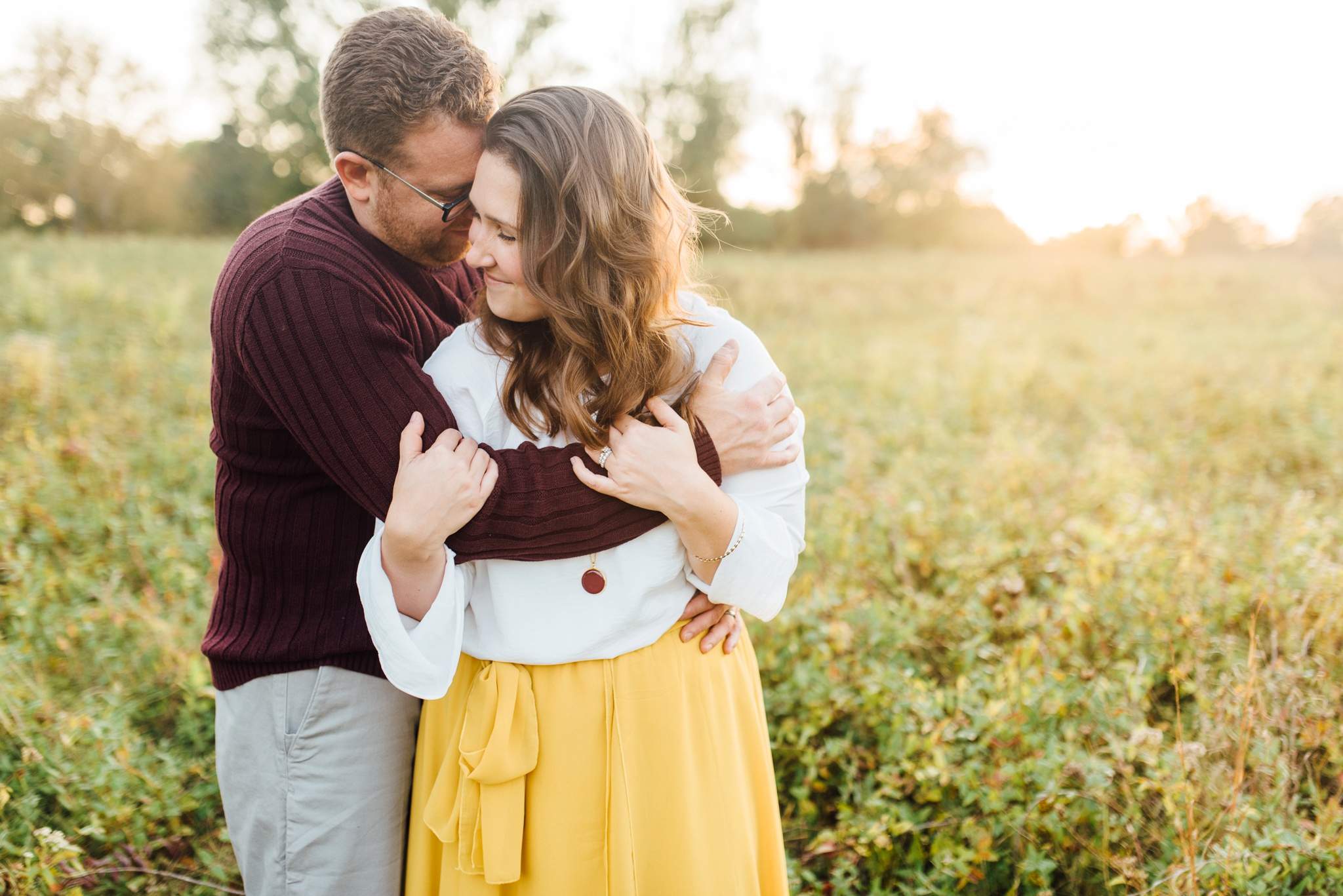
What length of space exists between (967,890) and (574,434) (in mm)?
1881

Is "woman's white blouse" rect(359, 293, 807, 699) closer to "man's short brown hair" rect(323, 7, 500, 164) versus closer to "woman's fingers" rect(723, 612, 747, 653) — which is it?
"woman's fingers" rect(723, 612, 747, 653)

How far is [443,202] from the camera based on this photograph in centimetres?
169

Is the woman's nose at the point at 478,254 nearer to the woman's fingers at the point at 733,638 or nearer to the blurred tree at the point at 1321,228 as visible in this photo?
the woman's fingers at the point at 733,638

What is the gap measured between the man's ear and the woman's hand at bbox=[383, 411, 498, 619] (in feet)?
1.98

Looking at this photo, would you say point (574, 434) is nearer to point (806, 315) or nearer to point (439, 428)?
point (439, 428)

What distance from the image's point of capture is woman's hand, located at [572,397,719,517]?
4.86ft

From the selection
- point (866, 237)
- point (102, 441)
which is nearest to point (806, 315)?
point (102, 441)

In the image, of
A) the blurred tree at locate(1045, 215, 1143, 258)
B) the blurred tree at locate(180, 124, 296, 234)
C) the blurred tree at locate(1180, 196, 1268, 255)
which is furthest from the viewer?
the blurred tree at locate(1180, 196, 1268, 255)

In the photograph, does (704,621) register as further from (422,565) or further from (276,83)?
(276,83)

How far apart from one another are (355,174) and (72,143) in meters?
20.4

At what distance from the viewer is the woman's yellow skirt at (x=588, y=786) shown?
153 cm

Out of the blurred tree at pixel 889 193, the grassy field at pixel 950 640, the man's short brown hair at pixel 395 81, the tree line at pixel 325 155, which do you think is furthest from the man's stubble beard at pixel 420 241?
the blurred tree at pixel 889 193

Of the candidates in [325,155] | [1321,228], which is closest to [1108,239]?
[1321,228]

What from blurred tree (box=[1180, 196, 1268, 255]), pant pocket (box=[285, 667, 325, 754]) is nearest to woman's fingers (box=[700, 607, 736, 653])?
pant pocket (box=[285, 667, 325, 754])
